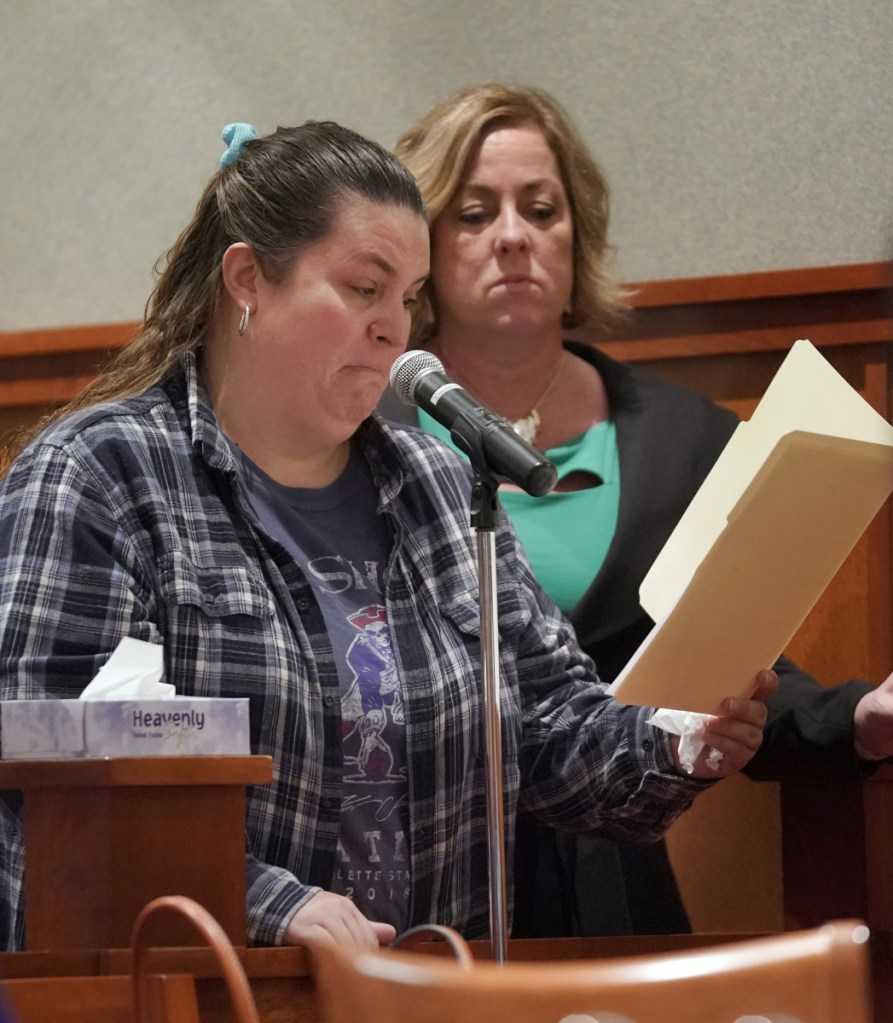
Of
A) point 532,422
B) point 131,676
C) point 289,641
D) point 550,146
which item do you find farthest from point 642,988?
point 550,146

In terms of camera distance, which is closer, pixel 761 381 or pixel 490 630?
pixel 490 630

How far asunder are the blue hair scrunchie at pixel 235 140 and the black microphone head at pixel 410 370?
1.53 ft

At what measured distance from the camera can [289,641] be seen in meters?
1.38

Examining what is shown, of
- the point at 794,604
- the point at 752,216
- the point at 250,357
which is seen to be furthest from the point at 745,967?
the point at 752,216

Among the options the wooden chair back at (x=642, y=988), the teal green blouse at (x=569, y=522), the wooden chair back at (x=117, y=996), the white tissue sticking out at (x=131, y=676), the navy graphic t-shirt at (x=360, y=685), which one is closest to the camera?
the wooden chair back at (x=642, y=988)

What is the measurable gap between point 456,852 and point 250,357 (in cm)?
58

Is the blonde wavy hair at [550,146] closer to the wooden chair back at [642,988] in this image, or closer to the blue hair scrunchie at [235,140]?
the blue hair scrunchie at [235,140]

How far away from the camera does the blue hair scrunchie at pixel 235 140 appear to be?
1.57 meters

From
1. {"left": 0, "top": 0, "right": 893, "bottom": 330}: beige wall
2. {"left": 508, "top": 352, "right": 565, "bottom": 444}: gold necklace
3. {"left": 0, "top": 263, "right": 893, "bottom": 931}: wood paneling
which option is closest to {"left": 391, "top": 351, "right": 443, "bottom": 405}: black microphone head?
{"left": 508, "top": 352, "right": 565, "bottom": 444}: gold necklace

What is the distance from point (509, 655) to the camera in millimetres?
1543

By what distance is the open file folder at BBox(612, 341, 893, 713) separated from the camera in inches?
47.5

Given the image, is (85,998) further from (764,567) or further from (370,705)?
(764,567)

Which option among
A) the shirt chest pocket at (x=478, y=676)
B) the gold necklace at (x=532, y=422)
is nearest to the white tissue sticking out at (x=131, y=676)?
the shirt chest pocket at (x=478, y=676)

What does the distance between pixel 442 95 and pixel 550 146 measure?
44 centimetres
